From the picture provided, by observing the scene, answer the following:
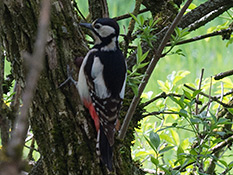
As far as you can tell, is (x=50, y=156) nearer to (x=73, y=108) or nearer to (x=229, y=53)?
(x=73, y=108)

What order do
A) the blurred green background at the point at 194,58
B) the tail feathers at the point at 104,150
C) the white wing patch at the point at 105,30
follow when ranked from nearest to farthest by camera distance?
the tail feathers at the point at 104,150 → the white wing patch at the point at 105,30 → the blurred green background at the point at 194,58

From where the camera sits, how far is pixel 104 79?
7.72 feet

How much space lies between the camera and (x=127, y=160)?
83.0 inches

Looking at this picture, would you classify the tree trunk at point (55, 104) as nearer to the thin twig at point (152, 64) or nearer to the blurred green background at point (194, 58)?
the thin twig at point (152, 64)

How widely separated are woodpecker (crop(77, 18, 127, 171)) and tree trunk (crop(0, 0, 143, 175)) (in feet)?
0.30

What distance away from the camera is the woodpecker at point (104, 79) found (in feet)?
6.62

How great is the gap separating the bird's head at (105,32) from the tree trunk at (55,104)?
0.46 m

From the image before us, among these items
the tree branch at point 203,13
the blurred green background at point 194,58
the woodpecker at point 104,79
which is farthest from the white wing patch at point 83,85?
the blurred green background at point 194,58

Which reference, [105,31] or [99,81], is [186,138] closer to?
[99,81]

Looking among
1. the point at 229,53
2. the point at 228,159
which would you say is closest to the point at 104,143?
the point at 228,159

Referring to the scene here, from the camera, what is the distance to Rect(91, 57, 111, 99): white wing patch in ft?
7.61

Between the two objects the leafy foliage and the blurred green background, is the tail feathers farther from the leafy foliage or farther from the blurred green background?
the blurred green background

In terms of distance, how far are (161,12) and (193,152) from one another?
3.63 feet

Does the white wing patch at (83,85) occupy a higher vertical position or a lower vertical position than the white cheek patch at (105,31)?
lower
